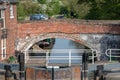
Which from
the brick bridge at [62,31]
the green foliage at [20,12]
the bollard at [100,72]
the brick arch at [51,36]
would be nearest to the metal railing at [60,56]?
the bollard at [100,72]

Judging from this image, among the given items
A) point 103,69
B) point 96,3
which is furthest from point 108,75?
point 96,3

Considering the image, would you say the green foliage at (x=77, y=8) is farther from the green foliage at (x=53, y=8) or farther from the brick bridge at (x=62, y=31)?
the brick bridge at (x=62, y=31)

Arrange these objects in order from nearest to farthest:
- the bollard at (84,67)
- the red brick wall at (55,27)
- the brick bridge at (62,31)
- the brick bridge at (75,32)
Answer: the bollard at (84,67) < the brick bridge at (62,31) < the brick bridge at (75,32) < the red brick wall at (55,27)

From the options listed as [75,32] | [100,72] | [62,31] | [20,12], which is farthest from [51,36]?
[20,12]

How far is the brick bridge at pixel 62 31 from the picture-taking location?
120 feet

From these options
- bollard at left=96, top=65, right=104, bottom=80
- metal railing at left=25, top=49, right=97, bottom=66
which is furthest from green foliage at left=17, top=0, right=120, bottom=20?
bollard at left=96, top=65, right=104, bottom=80

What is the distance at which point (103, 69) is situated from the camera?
22578 mm

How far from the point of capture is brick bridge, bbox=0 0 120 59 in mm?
36469

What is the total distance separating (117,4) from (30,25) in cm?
907

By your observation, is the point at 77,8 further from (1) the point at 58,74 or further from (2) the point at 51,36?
(1) the point at 58,74

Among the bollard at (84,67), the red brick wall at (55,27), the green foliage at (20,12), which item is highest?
the bollard at (84,67)

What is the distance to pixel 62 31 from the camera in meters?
38.0

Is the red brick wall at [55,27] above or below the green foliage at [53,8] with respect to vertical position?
above

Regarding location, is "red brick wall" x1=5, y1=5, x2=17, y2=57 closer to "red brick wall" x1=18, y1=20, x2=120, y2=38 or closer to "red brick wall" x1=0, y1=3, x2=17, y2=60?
"red brick wall" x1=0, y1=3, x2=17, y2=60
